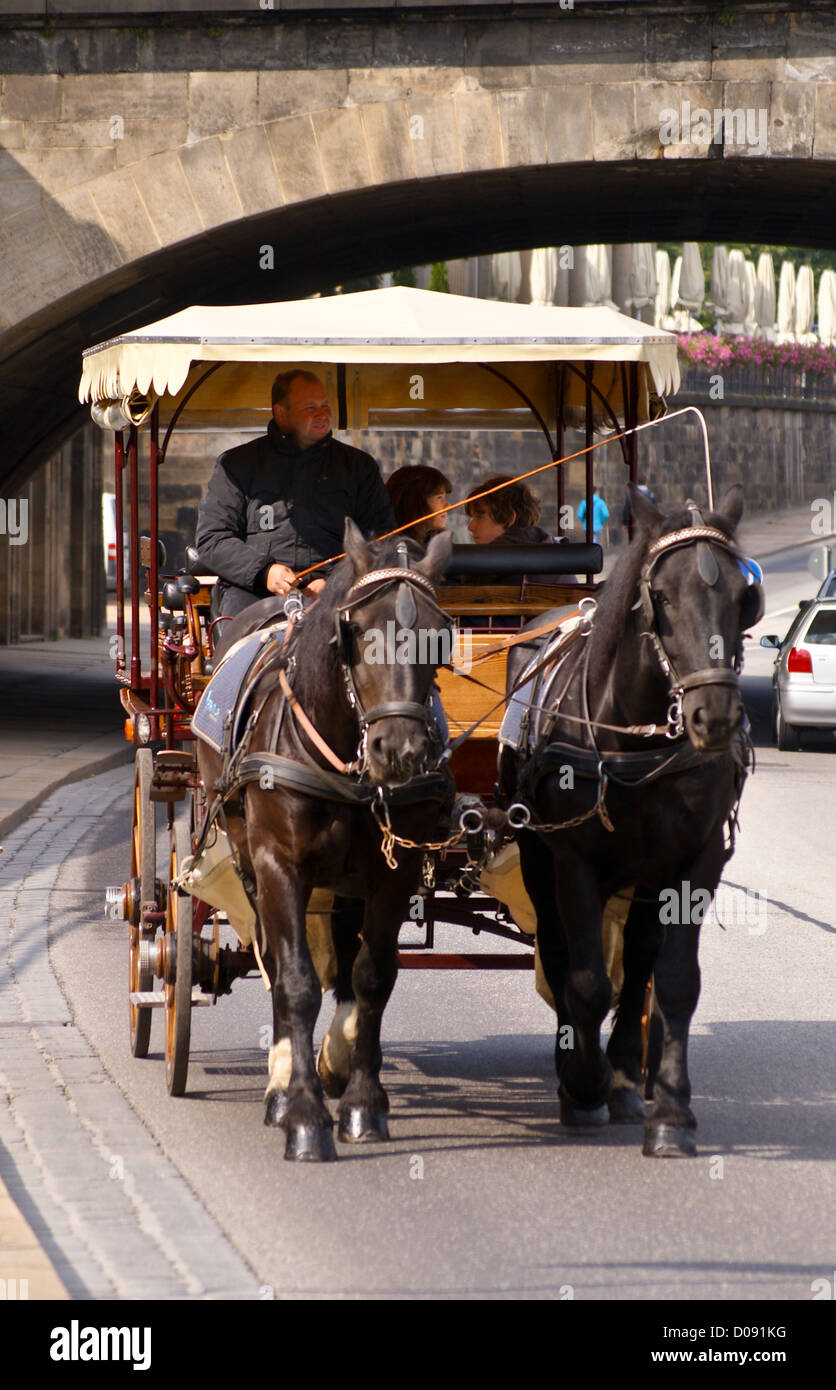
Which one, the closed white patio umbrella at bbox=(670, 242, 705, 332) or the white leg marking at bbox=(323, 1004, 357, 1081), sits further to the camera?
the closed white patio umbrella at bbox=(670, 242, 705, 332)

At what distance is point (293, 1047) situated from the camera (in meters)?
5.87

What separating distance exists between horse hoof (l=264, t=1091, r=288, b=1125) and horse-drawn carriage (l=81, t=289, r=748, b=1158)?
0.04 ft

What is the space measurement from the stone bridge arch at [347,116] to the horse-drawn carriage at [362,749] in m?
8.11

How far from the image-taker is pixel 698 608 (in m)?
5.62

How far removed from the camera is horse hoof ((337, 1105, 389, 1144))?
6121 mm

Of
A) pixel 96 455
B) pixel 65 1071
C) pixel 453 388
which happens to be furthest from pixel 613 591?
pixel 96 455

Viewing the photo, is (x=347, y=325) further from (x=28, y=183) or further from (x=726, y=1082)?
(x=28, y=183)

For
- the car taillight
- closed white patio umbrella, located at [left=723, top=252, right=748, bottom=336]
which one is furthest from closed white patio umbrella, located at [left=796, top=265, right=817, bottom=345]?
the car taillight

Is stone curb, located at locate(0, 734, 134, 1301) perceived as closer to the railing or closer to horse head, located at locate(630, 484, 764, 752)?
horse head, located at locate(630, 484, 764, 752)

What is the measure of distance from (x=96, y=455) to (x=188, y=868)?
3340 cm

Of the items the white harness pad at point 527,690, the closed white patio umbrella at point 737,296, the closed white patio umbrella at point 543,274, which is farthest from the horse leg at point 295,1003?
the closed white patio umbrella at point 737,296

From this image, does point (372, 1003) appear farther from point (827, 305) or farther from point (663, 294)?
point (827, 305)

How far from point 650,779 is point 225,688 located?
1600 mm
